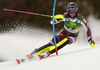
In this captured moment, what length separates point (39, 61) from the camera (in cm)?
209

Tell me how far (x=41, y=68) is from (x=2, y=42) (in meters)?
2.30

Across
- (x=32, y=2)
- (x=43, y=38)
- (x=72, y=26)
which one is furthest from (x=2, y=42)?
(x=32, y=2)

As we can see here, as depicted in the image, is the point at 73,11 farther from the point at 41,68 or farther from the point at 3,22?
the point at 3,22

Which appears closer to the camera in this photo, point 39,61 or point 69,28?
point 39,61

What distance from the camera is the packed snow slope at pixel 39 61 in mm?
1737

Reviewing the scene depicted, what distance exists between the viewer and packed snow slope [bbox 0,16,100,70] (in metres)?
1.74

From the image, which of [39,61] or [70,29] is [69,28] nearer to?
[70,29]

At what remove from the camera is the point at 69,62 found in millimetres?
1812

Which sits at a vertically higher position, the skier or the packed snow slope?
the skier

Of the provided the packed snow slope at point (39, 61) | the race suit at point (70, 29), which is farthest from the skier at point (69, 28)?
the packed snow slope at point (39, 61)

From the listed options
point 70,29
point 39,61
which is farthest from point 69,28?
point 39,61

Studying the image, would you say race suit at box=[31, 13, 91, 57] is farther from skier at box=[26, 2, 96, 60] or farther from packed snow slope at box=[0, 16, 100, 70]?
packed snow slope at box=[0, 16, 100, 70]

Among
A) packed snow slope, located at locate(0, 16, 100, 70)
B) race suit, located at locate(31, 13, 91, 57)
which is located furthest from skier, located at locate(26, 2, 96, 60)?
packed snow slope, located at locate(0, 16, 100, 70)

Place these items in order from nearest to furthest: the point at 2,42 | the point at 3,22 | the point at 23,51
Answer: the point at 23,51 → the point at 2,42 → the point at 3,22
